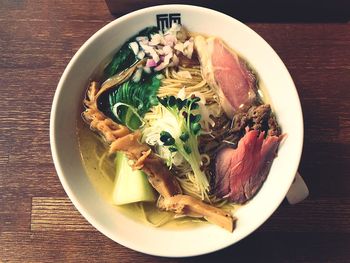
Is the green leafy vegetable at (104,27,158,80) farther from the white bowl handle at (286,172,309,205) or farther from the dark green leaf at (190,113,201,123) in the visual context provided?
the white bowl handle at (286,172,309,205)

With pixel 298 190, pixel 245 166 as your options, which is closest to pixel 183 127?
pixel 245 166

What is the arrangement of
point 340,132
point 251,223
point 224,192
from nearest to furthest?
point 251,223, point 224,192, point 340,132

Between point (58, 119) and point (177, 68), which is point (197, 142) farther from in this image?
point (58, 119)

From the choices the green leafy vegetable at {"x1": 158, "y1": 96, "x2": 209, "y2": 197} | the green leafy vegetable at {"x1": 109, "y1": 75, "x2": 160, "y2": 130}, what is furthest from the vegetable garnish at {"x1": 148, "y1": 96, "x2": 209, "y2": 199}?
the green leafy vegetable at {"x1": 109, "y1": 75, "x2": 160, "y2": 130}

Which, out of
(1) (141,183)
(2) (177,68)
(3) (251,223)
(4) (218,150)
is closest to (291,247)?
(3) (251,223)

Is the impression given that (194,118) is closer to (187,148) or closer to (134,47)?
(187,148)
